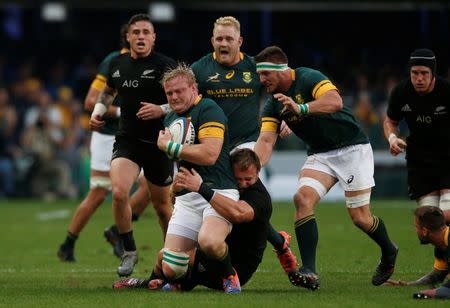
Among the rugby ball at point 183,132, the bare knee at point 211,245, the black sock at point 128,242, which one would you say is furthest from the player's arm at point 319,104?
the black sock at point 128,242

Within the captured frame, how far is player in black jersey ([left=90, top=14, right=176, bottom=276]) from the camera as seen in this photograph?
1199 centimetres

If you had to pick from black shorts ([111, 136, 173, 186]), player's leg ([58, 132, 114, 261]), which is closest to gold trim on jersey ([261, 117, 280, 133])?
black shorts ([111, 136, 173, 186])

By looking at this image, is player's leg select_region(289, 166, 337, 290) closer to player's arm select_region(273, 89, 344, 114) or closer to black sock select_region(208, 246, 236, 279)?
black sock select_region(208, 246, 236, 279)

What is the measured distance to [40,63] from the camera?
30.8 m

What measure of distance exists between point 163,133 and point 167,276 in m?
1.28

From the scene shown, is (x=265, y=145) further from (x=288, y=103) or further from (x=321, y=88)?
(x=288, y=103)

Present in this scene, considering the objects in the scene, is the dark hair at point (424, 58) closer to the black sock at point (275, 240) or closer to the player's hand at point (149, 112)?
the black sock at point (275, 240)

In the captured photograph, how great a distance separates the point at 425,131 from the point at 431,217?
1.21m

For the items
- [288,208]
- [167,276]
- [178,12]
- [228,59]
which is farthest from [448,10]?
[167,276]

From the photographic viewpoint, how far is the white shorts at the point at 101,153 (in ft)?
47.0

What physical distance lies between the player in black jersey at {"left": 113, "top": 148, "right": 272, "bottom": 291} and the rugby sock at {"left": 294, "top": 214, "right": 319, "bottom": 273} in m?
0.54

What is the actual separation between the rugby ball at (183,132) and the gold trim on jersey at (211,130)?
7 centimetres

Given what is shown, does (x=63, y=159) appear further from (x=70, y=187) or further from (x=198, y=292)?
(x=198, y=292)

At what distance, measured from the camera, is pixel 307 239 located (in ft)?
35.6
